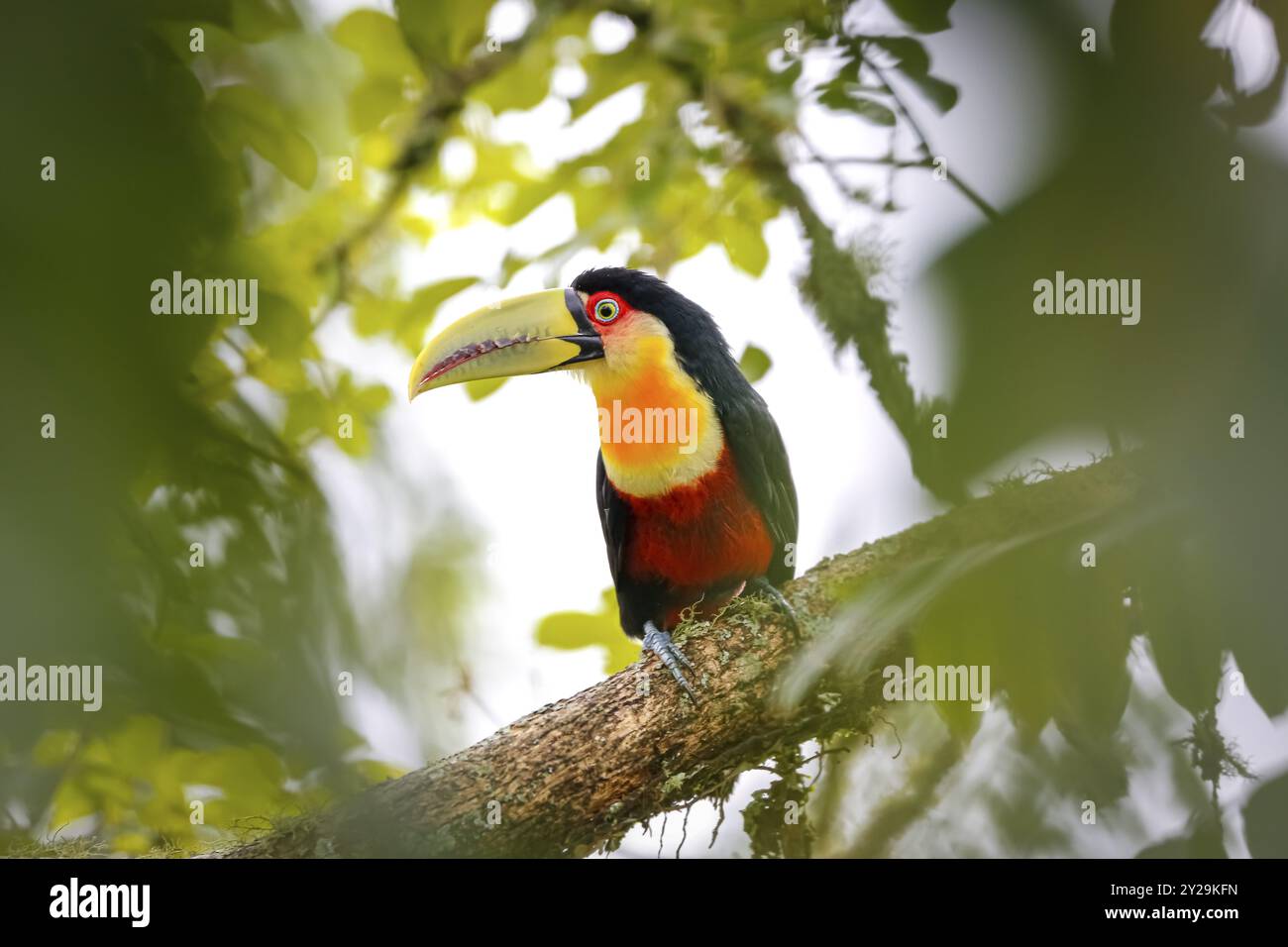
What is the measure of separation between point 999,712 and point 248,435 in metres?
1.03

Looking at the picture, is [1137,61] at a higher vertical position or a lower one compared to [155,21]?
lower

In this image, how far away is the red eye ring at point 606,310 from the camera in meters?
2.73

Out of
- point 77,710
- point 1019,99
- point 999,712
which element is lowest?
point 999,712

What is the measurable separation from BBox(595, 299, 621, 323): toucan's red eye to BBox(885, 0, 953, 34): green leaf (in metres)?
1.21

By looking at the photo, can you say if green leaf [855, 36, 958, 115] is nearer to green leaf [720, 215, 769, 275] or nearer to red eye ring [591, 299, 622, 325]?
green leaf [720, 215, 769, 275]

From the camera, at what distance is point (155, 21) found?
2.02 m

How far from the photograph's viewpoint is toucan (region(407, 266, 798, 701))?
8.66ft

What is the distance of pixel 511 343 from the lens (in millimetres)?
2660

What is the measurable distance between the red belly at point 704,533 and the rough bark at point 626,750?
0.51 feet
